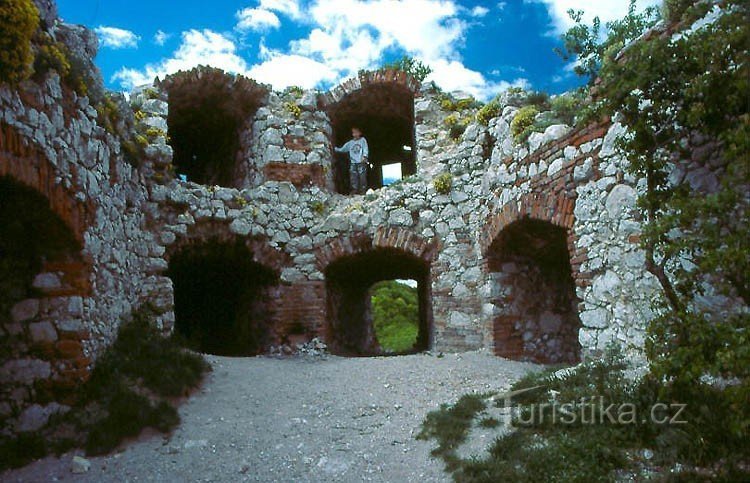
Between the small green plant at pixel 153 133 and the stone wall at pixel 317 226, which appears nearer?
→ the stone wall at pixel 317 226

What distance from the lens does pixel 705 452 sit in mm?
2959

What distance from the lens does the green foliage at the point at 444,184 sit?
27.2 feet

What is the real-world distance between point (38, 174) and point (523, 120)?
5661 mm

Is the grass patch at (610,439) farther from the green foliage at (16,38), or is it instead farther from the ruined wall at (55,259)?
the green foliage at (16,38)

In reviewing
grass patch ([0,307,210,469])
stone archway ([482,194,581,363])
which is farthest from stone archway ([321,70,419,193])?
grass patch ([0,307,210,469])

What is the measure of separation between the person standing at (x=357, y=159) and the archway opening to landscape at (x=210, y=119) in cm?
189

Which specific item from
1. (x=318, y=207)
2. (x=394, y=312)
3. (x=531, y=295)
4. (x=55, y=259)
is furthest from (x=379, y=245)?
(x=394, y=312)

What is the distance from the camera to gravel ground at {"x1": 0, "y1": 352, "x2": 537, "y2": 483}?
12.1 ft

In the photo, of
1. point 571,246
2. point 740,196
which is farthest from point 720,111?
point 571,246

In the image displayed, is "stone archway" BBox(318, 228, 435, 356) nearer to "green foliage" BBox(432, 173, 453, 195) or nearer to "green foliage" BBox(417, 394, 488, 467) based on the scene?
"green foliage" BBox(432, 173, 453, 195)

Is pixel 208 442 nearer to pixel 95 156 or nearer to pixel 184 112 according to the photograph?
pixel 95 156

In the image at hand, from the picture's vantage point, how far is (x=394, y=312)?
18969 millimetres

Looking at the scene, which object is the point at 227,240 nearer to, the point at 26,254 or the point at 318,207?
the point at 318,207

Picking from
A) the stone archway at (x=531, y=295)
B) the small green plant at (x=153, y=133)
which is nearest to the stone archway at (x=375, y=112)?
the small green plant at (x=153, y=133)
